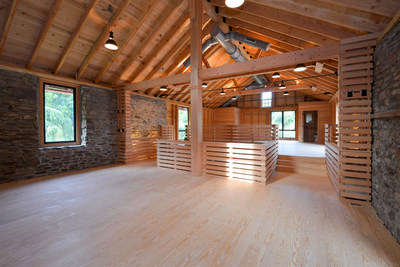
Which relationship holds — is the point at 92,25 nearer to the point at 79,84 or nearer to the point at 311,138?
the point at 79,84

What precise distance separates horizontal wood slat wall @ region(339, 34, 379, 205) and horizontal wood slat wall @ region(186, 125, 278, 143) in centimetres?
543

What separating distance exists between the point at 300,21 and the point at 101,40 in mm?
5312

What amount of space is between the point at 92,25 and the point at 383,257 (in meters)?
7.29

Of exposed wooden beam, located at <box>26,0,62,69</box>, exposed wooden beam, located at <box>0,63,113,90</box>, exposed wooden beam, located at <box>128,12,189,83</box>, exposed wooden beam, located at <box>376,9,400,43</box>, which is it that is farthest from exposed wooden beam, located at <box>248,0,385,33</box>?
exposed wooden beam, located at <box>0,63,113,90</box>

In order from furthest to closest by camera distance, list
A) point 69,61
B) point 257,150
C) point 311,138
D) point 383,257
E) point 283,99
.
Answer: point 283,99, point 311,138, point 69,61, point 257,150, point 383,257

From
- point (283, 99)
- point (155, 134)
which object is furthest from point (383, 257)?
point (283, 99)

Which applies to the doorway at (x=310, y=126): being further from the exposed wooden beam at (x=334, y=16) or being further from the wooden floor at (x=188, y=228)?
the exposed wooden beam at (x=334, y=16)

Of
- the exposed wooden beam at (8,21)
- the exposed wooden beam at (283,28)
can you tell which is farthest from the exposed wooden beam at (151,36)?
the exposed wooden beam at (8,21)

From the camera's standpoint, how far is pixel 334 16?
332 cm

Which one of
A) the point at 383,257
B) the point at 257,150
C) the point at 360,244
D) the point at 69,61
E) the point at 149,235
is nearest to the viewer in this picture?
the point at 383,257

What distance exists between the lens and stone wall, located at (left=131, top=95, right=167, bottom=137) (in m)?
8.14

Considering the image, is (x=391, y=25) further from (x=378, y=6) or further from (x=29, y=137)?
(x=29, y=137)

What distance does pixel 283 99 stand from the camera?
13852mm

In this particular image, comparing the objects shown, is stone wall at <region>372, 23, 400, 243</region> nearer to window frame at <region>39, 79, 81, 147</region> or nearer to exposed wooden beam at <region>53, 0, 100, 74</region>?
exposed wooden beam at <region>53, 0, 100, 74</region>
